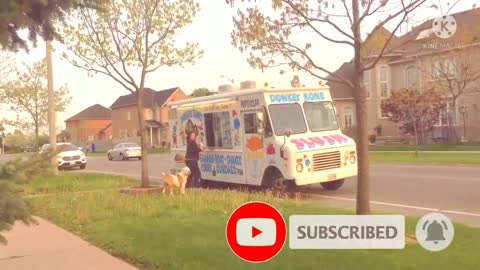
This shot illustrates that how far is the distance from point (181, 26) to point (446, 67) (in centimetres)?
2297

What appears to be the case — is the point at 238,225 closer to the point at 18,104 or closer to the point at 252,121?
the point at 252,121

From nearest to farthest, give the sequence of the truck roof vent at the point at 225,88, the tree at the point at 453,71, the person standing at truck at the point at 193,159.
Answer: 1. the truck roof vent at the point at 225,88
2. the person standing at truck at the point at 193,159
3. the tree at the point at 453,71

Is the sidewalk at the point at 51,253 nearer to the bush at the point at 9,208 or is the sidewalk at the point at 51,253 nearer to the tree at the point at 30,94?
the bush at the point at 9,208

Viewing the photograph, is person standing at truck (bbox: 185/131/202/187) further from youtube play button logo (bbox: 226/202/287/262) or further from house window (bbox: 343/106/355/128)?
house window (bbox: 343/106/355/128)

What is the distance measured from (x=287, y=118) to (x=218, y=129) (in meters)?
2.38

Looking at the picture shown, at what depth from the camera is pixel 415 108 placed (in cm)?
3634

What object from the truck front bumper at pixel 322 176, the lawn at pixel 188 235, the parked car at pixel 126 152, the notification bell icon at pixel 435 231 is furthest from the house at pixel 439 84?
the parked car at pixel 126 152

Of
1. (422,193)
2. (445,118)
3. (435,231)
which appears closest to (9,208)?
(435,231)

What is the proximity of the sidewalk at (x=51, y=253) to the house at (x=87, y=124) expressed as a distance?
98034 millimetres

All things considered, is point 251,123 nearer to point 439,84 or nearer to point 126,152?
point 439,84

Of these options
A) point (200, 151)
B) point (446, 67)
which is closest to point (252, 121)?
point (200, 151)

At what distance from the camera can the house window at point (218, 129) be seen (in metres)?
15.3

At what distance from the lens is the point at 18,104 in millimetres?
39000

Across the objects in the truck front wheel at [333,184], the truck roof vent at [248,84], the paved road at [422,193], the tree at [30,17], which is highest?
the truck roof vent at [248,84]
